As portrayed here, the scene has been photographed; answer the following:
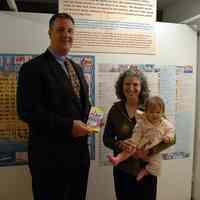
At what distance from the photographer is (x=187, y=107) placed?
8.31ft

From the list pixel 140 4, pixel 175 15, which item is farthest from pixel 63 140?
pixel 175 15

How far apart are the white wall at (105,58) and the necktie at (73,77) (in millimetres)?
532

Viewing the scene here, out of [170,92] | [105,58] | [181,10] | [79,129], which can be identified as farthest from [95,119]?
[181,10]

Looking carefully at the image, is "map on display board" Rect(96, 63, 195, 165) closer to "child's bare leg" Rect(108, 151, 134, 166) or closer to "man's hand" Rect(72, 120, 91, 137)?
"child's bare leg" Rect(108, 151, 134, 166)

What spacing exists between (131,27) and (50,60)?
0.97m

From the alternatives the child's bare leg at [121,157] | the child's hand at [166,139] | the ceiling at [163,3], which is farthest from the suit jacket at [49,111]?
the ceiling at [163,3]

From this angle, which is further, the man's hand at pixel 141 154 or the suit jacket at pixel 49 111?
the man's hand at pixel 141 154

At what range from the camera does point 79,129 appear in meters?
1.50

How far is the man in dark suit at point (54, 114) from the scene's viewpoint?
1.46 metres

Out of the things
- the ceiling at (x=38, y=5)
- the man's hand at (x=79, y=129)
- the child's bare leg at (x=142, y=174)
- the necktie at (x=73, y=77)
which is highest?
the ceiling at (x=38, y=5)

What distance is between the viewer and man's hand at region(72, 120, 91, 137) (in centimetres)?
149

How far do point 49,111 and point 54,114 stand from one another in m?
0.04

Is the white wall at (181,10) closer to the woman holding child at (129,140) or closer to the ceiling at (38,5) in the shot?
the ceiling at (38,5)

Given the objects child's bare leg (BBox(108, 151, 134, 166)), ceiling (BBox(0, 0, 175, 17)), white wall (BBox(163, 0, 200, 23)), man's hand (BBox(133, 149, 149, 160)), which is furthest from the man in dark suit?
ceiling (BBox(0, 0, 175, 17))
